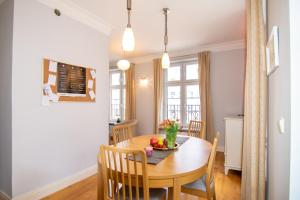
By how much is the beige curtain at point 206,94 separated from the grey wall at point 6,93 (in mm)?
3608

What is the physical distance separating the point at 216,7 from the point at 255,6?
1077 millimetres

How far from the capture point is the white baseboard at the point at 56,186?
1.99 m

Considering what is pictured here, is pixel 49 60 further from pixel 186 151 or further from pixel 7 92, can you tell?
pixel 186 151

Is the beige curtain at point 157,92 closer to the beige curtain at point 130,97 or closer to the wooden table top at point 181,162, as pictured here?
the beige curtain at point 130,97

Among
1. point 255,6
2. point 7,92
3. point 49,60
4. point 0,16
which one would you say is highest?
point 0,16

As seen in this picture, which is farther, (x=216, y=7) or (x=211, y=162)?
(x=216, y=7)

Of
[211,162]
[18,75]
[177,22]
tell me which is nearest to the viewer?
[211,162]

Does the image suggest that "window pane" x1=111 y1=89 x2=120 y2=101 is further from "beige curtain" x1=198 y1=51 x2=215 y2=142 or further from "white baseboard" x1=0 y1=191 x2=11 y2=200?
"white baseboard" x1=0 y1=191 x2=11 y2=200

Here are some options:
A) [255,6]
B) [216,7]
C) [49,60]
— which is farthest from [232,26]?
[49,60]

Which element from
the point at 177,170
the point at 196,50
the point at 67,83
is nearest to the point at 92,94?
the point at 67,83

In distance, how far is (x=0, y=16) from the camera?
2129 millimetres

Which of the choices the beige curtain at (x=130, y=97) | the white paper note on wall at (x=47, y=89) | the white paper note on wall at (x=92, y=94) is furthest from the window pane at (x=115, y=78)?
the white paper note on wall at (x=47, y=89)

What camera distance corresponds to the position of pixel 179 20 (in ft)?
9.34
